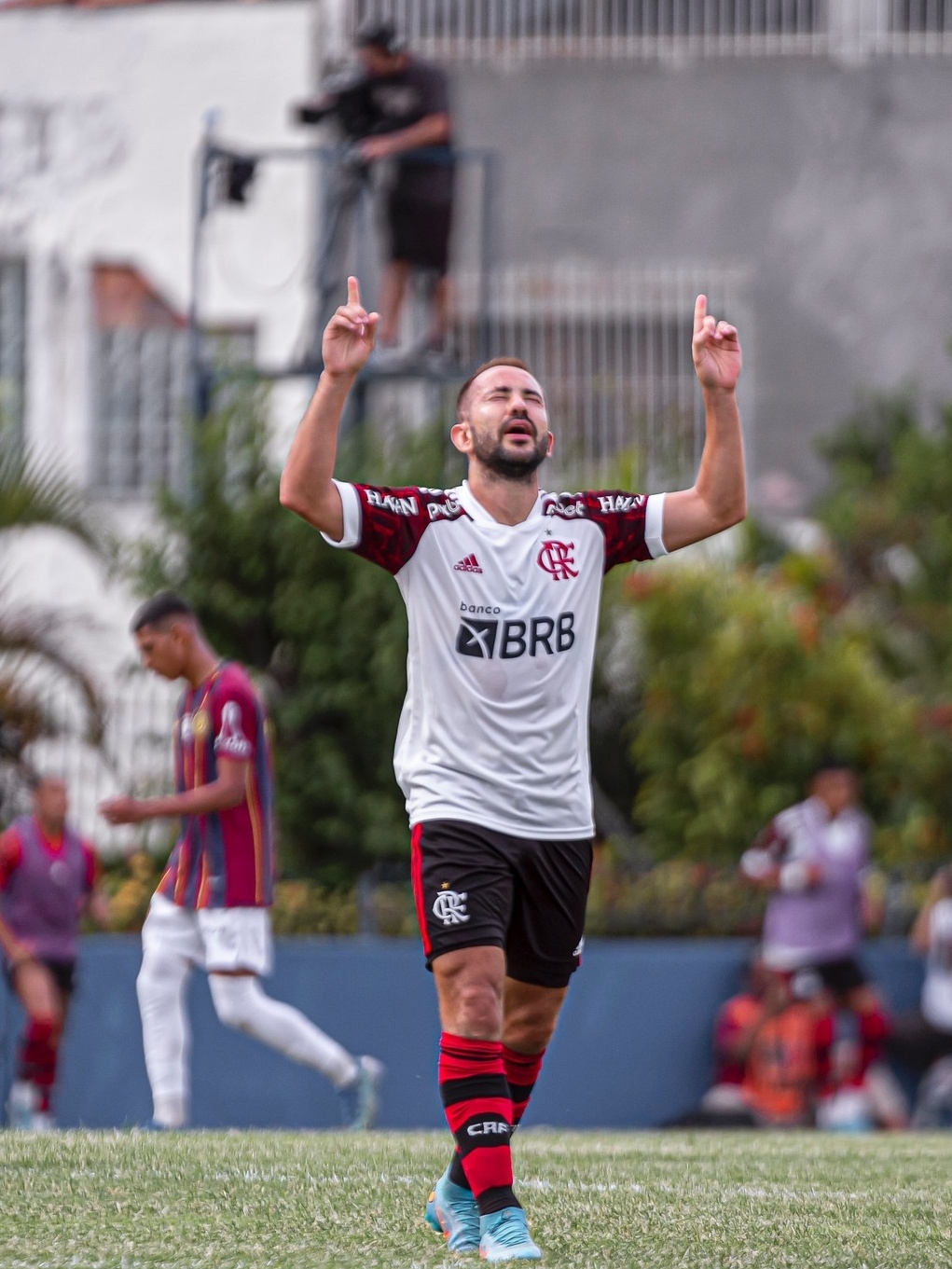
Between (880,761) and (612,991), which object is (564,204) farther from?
(612,991)

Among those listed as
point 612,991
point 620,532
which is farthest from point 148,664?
point 612,991

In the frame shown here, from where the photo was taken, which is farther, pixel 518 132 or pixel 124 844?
pixel 518 132

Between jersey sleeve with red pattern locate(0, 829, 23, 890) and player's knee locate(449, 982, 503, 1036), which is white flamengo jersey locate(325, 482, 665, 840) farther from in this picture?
jersey sleeve with red pattern locate(0, 829, 23, 890)

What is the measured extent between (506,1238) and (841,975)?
924 cm

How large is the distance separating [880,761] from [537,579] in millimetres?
11171

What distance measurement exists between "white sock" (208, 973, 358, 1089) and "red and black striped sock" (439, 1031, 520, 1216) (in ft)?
11.6

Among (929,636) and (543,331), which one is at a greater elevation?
(543,331)

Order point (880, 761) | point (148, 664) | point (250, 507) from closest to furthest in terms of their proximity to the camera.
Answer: point (148, 664) < point (250, 507) < point (880, 761)

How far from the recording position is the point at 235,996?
8.28 metres

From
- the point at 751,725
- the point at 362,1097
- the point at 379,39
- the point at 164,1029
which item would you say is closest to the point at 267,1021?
the point at 164,1029

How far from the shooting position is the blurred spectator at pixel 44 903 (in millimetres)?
11656

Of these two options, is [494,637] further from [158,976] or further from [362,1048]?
[362,1048]

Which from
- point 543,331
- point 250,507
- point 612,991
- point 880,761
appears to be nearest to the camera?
point 612,991

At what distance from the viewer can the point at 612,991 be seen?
13.6 metres
